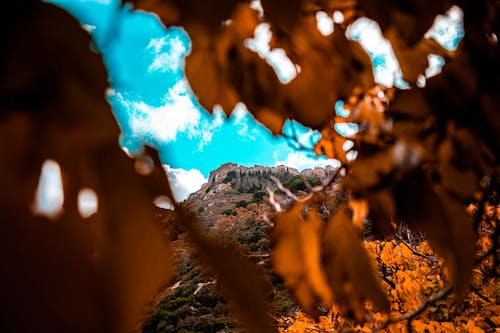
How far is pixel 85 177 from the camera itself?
162 mm

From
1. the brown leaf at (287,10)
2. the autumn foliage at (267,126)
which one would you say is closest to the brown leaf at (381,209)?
the autumn foliage at (267,126)

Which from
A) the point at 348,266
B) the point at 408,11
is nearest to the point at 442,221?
the point at 348,266

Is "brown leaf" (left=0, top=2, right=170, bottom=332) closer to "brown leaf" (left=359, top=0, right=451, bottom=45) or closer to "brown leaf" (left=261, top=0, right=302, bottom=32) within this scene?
"brown leaf" (left=261, top=0, right=302, bottom=32)

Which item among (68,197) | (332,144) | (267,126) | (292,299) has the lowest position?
(292,299)

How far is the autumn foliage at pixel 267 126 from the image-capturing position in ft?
0.45

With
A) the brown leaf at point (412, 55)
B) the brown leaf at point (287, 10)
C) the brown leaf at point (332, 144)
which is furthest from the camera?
the brown leaf at point (332, 144)

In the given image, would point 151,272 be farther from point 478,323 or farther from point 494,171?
point 478,323

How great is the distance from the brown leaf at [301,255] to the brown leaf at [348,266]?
1 centimetres

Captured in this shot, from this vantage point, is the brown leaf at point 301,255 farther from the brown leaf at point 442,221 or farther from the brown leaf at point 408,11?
the brown leaf at point 408,11

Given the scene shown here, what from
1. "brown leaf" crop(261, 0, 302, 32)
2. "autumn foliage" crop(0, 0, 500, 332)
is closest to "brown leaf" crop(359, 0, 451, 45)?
"autumn foliage" crop(0, 0, 500, 332)

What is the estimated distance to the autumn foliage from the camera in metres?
0.14

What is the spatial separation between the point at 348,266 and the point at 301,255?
62 mm

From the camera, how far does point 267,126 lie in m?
0.45

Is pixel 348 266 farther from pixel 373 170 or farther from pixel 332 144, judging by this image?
pixel 332 144
